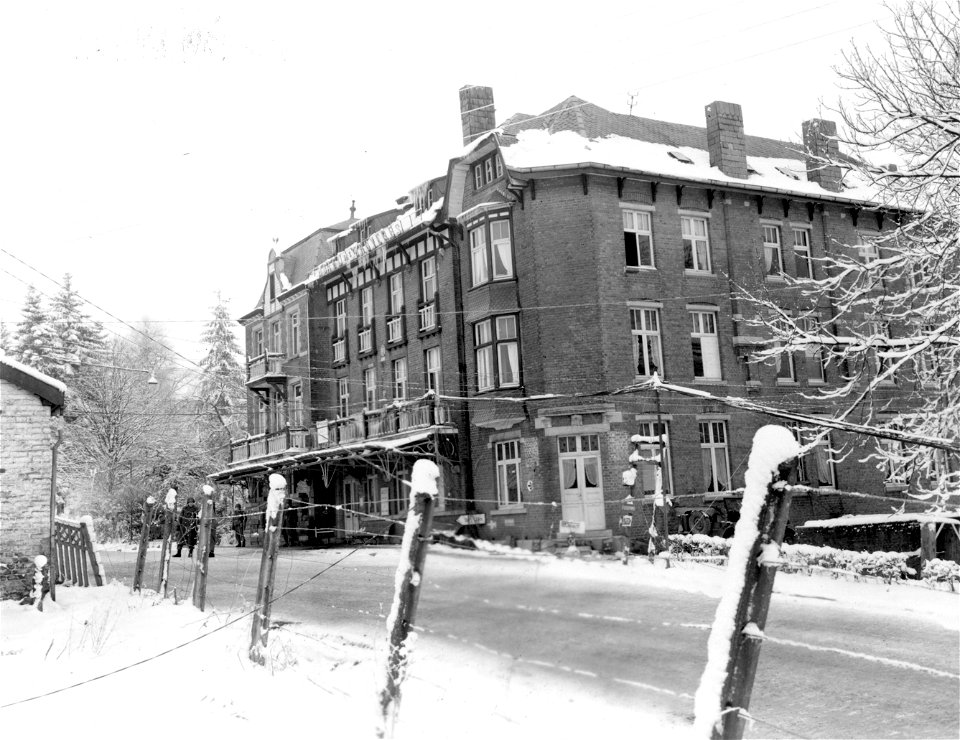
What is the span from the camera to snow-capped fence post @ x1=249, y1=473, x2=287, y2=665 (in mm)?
7863

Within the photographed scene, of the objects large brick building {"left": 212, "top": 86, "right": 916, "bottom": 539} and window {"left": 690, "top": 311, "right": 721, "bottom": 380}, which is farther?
window {"left": 690, "top": 311, "right": 721, "bottom": 380}

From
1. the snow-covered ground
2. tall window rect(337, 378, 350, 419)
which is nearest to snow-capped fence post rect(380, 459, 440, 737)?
the snow-covered ground

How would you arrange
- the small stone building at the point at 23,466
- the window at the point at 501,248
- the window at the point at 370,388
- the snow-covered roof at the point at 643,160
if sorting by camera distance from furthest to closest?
the window at the point at 370,388 < the window at the point at 501,248 < the snow-covered roof at the point at 643,160 < the small stone building at the point at 23,466

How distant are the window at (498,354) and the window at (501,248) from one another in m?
1.47

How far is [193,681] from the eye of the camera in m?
7.36

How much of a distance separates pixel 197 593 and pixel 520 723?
8814 mm

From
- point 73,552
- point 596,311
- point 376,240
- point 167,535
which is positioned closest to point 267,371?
point 376,240

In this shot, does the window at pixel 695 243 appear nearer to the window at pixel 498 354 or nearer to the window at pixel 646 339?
the window at pixel 646 339

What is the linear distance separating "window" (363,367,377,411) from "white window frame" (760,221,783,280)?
15.1 metres

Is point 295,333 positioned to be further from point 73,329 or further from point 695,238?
point 695,238

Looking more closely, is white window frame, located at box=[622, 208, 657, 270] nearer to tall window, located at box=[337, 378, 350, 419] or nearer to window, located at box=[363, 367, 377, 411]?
window, located at box=[363, 367, 377, 411]

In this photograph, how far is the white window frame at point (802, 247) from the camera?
27441 mm

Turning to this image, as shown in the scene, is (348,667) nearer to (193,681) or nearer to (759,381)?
(193,681)

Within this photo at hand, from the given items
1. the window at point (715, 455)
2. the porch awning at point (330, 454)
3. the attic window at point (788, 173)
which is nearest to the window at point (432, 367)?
the porch awning at point (330, 454)
